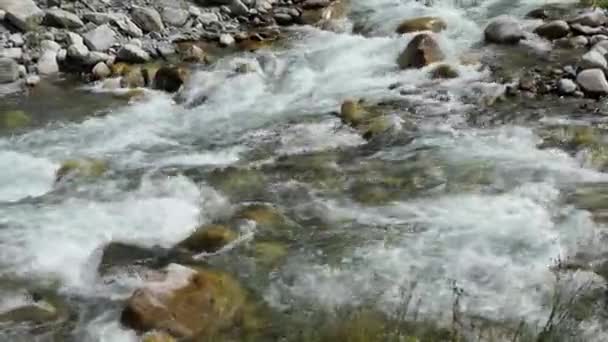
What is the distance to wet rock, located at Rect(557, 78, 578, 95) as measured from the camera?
8234 mm

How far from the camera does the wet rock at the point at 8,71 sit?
29.8ft

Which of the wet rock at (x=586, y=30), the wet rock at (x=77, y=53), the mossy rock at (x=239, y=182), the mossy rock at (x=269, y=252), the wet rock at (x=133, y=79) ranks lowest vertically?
the mossy rock at (x=269, y=252)

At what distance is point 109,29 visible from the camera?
10109 mm

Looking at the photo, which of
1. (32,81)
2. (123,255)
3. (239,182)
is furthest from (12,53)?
(123,255)

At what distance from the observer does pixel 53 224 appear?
5930mm

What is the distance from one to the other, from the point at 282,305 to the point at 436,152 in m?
2.86

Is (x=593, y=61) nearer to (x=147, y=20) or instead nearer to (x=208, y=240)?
(x=208, y=240)

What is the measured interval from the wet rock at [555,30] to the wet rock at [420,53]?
1.56 metres

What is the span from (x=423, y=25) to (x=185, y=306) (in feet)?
23.6

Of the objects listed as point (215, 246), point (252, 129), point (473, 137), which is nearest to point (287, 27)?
point (252, 129)

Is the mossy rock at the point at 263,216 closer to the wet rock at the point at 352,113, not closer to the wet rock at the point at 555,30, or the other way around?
the wet rock at the point at 352,113

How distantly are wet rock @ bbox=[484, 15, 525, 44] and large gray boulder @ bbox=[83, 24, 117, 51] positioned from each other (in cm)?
501

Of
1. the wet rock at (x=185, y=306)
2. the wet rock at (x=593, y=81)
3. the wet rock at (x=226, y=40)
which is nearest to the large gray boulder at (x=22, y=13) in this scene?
the wet rock at (x=226, y=40)

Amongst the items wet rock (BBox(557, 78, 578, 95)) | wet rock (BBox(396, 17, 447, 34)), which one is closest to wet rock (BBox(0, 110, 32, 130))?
wet rock (BBox(396, 17, 447, 34))
